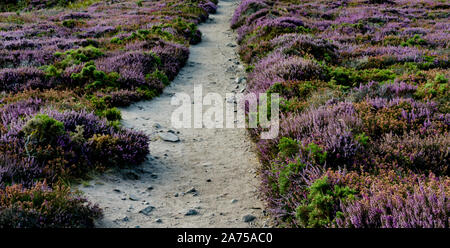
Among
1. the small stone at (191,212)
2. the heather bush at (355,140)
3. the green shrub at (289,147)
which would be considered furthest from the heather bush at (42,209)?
the green shrub at (289,147)

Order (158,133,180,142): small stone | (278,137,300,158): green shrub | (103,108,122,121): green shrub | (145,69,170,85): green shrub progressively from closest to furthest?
(278,137,300,158): green shrub → (103,108,122,121): green shrub → (158,133,180,142): small stone → (145,69,170,85): green shrub

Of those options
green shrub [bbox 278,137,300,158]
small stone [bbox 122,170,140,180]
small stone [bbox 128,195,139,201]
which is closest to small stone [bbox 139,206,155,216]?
small stone [bbox 128,195,139,201]

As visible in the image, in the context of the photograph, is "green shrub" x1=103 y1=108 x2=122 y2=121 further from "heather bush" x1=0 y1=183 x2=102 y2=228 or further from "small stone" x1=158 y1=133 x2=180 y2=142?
"heather bush" x1=0 y1=183 x2=102 y2=228

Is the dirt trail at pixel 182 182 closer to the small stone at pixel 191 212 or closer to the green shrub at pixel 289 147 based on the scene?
the small stone at pixel 191 212

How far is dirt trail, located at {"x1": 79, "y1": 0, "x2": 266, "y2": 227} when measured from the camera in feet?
17.5

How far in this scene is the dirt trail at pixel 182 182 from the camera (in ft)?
17.5

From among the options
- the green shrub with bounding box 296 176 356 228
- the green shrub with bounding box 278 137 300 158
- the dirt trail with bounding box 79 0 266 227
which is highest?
the green shrub with bounding box 278 137 300 158

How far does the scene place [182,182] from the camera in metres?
6.66

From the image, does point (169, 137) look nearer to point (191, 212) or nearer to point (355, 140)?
point (191, 212)

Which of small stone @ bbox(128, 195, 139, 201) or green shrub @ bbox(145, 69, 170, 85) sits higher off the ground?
green shrub @ bbox(145, 69, 170, 85)

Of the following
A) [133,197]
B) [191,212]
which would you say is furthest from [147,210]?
[191,212]
